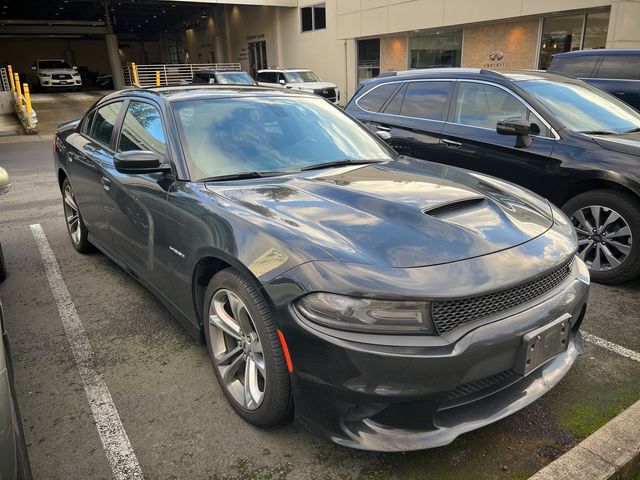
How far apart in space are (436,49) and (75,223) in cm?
1991

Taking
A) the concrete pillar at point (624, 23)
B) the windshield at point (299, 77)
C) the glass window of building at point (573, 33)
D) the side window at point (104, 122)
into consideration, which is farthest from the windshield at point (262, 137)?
the windshield at point (299, 77)

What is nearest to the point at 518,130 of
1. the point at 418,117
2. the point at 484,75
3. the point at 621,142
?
the point at 621,142

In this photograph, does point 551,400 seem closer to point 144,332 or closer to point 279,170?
point 279,170

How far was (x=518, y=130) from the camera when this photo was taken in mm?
4477

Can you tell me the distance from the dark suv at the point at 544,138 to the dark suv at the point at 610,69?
107 inches

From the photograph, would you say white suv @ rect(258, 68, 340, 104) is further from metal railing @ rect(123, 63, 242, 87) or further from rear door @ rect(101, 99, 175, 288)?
rear door @ rect(101, 99, 175, 288)

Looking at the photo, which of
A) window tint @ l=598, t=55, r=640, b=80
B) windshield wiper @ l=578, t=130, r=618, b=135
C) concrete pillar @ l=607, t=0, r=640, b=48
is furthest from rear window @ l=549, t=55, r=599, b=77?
concrete pillar @ l=607, t=0, r=640, b=48

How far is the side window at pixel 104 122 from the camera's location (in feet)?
13.5

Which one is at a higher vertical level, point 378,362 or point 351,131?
point 351,131

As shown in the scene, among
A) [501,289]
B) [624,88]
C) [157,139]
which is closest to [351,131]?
[157,139]

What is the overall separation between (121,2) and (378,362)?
37910mm

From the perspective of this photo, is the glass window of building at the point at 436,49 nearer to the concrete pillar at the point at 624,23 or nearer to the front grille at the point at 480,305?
the concrete pillar at the point at 624,23

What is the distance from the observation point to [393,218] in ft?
7.77

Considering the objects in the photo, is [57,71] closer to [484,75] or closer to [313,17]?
[313,17]
